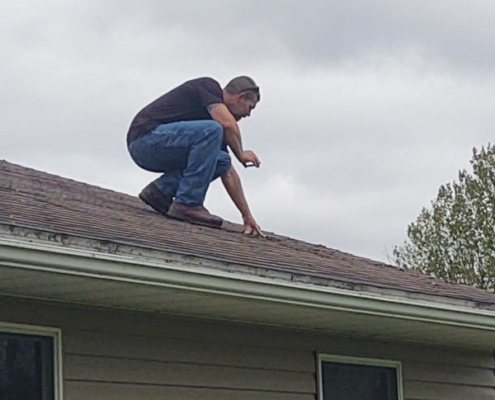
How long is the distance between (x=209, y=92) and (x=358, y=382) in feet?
7.82

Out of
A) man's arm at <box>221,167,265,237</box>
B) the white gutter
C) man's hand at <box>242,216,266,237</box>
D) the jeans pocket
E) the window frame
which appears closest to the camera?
the white gutter

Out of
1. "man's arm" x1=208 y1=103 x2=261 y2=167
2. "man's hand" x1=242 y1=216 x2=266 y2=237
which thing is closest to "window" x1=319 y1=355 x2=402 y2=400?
"man's hand" x1=242 y1=216 x2=266 y2=237

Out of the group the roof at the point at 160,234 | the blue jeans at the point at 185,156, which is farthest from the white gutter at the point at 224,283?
the blue jeans at the point at 185,156

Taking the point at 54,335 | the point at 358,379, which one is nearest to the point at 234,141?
the point at 358,379

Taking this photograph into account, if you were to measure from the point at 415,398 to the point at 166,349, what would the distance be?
2.50m

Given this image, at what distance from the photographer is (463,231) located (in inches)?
1150

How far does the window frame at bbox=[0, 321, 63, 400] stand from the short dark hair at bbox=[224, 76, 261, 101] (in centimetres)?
302

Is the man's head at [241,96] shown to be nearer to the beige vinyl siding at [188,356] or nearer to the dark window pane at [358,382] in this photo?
the beige vinyl siding at [188,356]

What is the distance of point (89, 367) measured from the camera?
22.1 feet

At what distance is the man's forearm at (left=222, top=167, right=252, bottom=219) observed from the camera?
8789 mm

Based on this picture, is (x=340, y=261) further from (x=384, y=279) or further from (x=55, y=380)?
(x=55, y=380)

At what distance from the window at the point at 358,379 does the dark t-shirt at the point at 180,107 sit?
202 centimetres

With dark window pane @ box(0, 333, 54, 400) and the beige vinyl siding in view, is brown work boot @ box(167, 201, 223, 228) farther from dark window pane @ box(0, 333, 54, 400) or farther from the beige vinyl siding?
dark window pane @ box(0, 333, 54, 400)

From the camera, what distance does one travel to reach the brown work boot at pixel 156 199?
8820 millimetres
